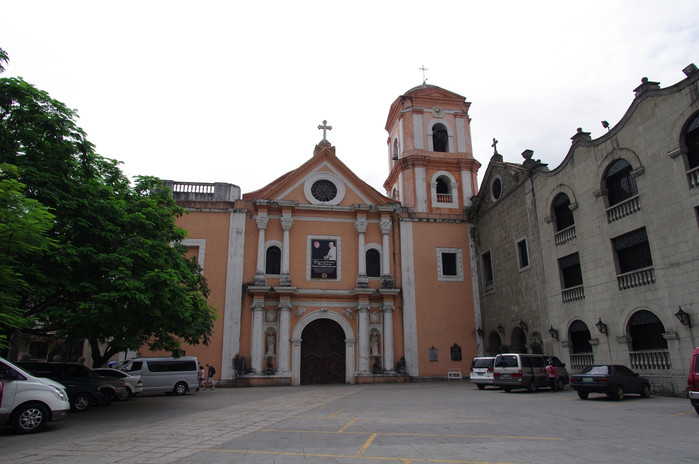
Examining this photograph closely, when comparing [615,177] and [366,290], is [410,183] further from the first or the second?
[615,177]

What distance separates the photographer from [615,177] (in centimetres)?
1808

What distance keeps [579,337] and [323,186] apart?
15.9 metres

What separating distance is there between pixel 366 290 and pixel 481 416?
582 inches

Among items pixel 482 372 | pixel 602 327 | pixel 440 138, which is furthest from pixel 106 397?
pixel 440 138

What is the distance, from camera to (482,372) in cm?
2072

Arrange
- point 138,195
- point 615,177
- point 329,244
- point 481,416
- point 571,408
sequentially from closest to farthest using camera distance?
1. point 481,416
2. point 571,408
3. point 138,195
4. point 615,177
5. point 329,244

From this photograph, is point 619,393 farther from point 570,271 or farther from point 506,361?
point 570,271

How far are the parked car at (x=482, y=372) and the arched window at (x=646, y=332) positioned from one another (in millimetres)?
5617

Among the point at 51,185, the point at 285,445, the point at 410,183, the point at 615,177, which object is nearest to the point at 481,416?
the point at 285,445

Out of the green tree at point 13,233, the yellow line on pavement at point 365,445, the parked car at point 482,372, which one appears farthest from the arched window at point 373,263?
the green tree at point 13,233

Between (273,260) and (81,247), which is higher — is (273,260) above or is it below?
above

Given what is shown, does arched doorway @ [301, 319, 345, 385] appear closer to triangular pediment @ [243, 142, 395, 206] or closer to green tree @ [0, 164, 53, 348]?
triangular pediment @ [243, 142, 395, 206]

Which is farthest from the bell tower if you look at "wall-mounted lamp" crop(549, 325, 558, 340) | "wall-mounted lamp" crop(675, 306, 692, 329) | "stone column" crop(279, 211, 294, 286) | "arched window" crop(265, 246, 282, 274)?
"wall-mounted lamp" crop(675, 306, 692, 329)

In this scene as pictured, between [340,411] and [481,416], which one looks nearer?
[481,416]
